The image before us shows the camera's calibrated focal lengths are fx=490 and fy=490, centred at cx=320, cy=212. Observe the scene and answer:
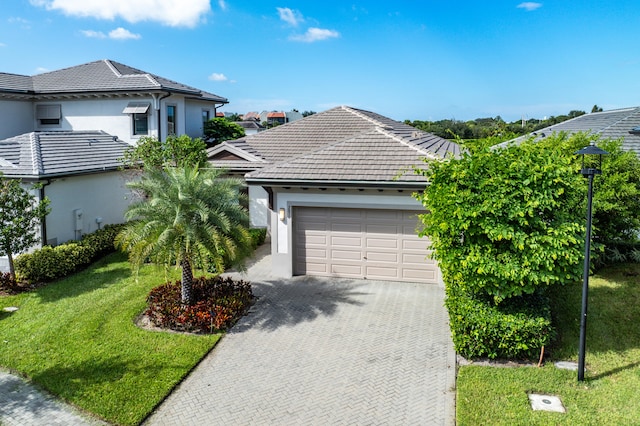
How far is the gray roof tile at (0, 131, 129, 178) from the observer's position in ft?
50.2

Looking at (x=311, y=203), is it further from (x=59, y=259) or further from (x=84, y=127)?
(x=84, y=127)

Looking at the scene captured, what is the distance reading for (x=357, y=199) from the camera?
13.7 metres

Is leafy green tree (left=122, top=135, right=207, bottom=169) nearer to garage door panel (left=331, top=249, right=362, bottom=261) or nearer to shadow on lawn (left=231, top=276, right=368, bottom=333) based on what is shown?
shadow on lawn (left=231, top=276, right=368, bottom=333)

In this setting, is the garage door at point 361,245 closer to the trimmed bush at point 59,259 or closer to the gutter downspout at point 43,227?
the trimmed bush at point 59,259

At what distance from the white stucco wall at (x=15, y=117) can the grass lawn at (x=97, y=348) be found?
41.7 ft

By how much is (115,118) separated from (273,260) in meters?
13.0

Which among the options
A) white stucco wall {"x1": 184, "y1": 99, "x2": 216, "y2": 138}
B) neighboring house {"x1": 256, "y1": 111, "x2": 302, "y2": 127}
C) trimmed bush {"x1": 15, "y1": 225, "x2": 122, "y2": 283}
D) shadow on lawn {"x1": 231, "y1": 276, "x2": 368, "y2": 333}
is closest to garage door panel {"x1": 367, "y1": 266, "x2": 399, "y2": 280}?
shadow on lawn {"x1": 231, "y1": 276, "x2": 368, "y2": 333}

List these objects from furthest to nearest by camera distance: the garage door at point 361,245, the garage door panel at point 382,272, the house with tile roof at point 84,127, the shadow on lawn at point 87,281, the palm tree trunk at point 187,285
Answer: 1. the house with tile roof at point 84,127
2. the garage door panel at point 382,272
3. the garage door at point 361,245
4. the shadow on lawn at point 87,281
5. the palm tree trunk at point 187,285

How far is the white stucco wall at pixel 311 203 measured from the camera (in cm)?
1346

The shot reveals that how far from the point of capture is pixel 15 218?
44.4 feet

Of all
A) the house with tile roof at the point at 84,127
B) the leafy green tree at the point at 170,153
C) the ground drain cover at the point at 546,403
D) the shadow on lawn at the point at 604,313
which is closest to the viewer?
the ground drain cover at the point at 546,403

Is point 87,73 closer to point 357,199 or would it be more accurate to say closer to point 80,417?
point 357,199

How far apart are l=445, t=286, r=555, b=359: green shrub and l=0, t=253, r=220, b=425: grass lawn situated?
4996 mm

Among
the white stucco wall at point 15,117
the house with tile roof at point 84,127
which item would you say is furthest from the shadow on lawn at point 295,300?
the white stucco wall at point 15,117
